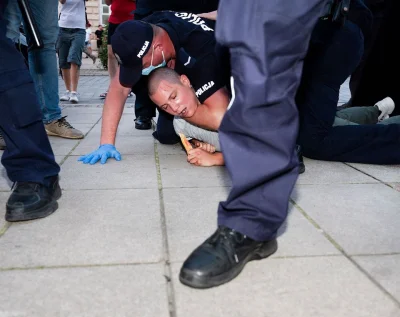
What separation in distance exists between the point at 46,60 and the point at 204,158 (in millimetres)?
1654

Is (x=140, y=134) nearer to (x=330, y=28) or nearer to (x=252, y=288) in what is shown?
(x=330, y=28)

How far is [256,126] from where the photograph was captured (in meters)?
1.33

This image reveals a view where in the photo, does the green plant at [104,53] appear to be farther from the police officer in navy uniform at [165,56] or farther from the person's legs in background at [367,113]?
the police officer in navy uniform at [165,56]

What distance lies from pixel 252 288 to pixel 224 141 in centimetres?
47

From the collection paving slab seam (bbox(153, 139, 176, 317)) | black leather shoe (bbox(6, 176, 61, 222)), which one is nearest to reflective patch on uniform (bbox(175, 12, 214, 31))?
paving slab seam (bbox(153, 139, 176, 317))

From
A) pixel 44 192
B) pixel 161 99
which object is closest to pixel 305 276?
pixel 44 192

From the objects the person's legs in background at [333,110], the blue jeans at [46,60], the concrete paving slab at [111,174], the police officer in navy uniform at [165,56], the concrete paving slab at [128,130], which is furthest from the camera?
the concrete paving slab at [128,130]

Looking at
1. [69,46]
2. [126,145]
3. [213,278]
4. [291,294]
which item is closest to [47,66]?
[126,145]

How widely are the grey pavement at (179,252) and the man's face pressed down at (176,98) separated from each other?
40 cm

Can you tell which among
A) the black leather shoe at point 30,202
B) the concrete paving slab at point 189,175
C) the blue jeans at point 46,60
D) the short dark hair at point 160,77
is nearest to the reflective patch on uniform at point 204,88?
the short dark hair at point 160,77

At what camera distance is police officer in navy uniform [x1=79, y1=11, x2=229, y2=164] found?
2.53 metres

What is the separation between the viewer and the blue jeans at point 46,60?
322 centimetres

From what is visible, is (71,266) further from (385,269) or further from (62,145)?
(62,145)

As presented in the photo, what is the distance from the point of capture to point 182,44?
8.97 ft
